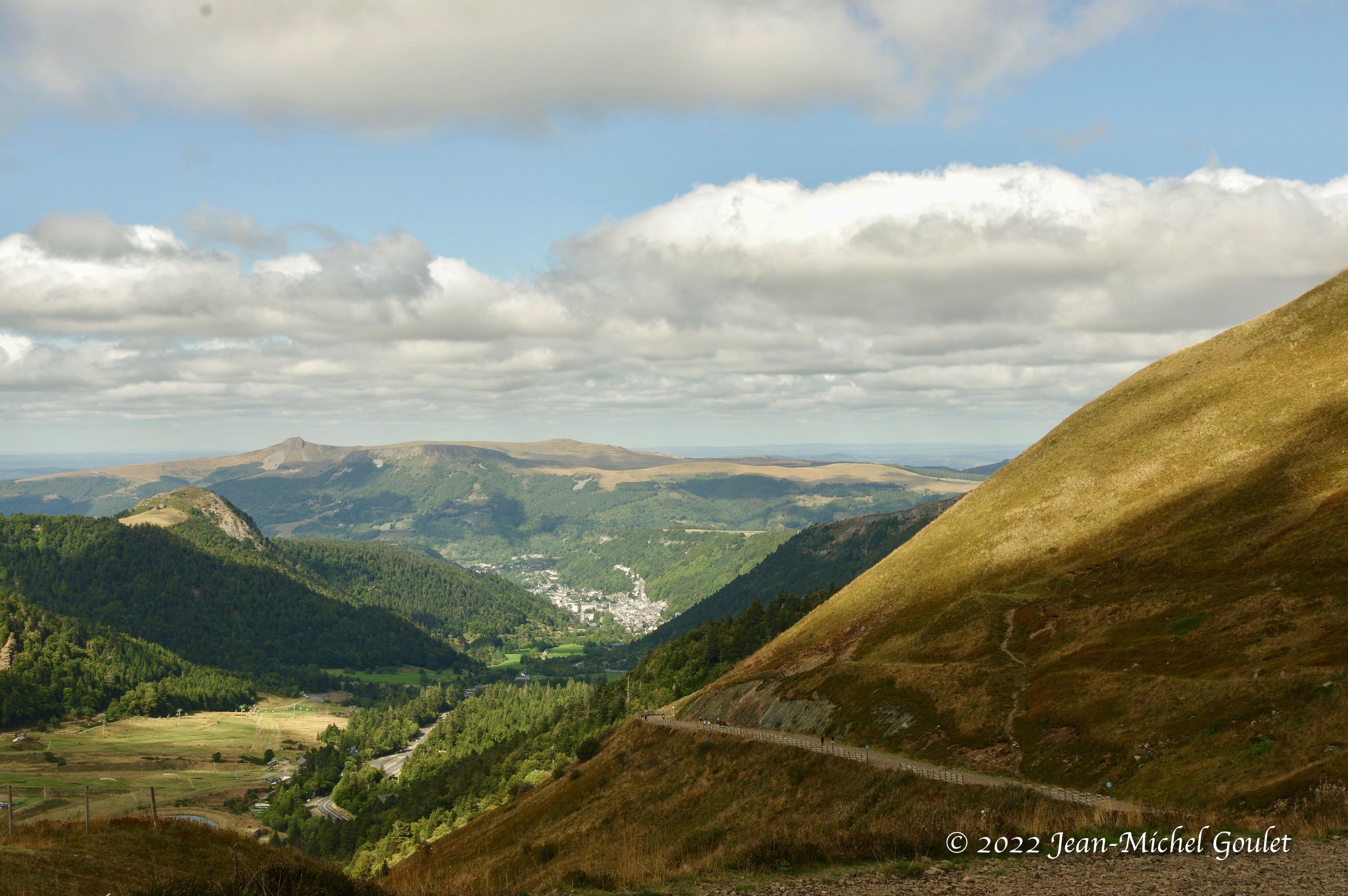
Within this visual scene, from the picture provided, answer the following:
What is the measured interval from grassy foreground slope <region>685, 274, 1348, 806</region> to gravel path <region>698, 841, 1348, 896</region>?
450 inches

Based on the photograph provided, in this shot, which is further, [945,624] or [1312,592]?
[945,624]

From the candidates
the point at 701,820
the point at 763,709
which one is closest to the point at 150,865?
the point at 701,820

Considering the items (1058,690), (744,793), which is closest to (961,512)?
(1058,690)

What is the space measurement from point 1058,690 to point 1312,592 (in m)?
22.6

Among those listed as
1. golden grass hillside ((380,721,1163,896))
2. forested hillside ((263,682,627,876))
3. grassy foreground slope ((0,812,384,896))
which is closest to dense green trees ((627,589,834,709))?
forested hillside ((263,682,627,876))

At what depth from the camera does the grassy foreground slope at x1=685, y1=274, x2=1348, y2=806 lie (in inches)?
1945

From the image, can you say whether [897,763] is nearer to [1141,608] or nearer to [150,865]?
[1141,608]

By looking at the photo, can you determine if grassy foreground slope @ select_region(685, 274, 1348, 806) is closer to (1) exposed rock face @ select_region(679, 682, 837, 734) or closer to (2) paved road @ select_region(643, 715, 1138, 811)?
(1) exposed rock face @ select_region(679, 682, 837, 734)

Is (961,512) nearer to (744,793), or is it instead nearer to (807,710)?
(807,710)

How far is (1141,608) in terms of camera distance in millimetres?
82062

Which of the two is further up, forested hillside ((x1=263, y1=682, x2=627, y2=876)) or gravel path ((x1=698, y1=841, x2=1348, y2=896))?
gravel path ((x1=698, y1=841, x2=1348, y2=896))

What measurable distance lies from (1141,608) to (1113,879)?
65.8 meters

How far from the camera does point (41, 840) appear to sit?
30.4 metres

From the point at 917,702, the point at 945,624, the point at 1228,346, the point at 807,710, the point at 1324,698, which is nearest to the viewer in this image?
the point at 1324,698
